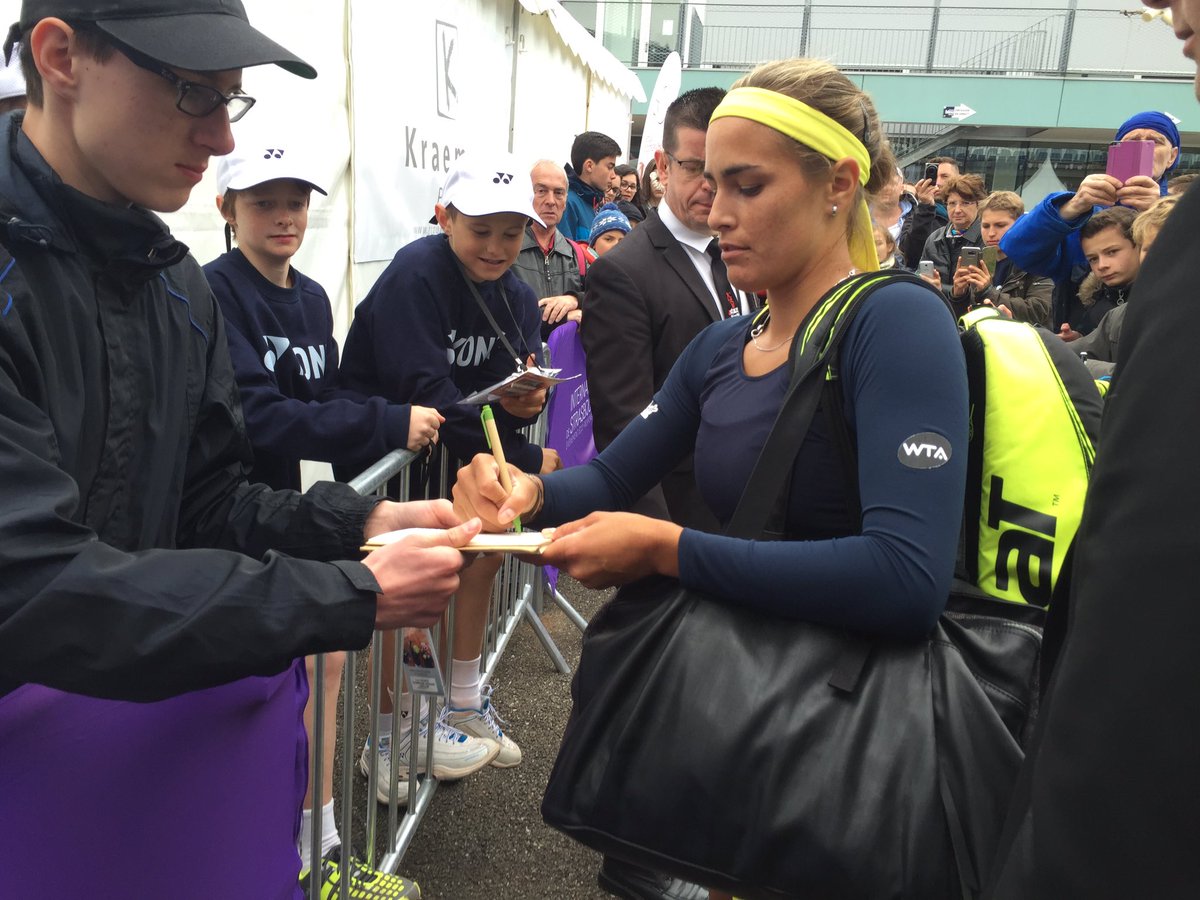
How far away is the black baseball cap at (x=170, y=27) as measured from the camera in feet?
4.44

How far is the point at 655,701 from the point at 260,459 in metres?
1.91

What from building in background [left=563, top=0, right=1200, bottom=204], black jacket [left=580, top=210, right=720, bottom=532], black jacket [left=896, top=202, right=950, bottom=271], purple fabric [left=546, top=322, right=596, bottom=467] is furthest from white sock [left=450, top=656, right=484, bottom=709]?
building in background [left=563, top=0, right=1200, bottom=204]

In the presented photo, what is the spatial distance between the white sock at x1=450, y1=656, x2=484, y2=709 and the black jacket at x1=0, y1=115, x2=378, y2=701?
1.85 metres

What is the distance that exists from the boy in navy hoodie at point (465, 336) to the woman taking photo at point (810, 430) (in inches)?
44.8

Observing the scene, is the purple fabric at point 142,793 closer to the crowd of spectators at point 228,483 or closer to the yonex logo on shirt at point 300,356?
the crowd of spectators at point 228,483

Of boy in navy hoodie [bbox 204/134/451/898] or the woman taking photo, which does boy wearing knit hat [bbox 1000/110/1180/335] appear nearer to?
the woman taking photo

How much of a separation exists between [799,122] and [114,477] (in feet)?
4.48

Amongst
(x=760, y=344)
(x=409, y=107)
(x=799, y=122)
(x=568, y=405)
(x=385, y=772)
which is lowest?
(x=385, y=772)

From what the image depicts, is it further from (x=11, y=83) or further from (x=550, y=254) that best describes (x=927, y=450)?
(x=550, y=254)

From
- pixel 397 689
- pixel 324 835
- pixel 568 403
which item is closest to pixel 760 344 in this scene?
pixel 397 689

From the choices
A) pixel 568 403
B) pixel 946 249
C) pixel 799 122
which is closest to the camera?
pixel 799 122

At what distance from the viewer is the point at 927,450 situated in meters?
1.36

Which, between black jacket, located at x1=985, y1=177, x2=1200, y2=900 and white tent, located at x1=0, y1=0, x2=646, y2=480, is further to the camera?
white tent, located at x1=0, y1=0, x2=646, y2=480

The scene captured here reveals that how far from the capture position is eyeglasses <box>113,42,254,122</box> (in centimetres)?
138
